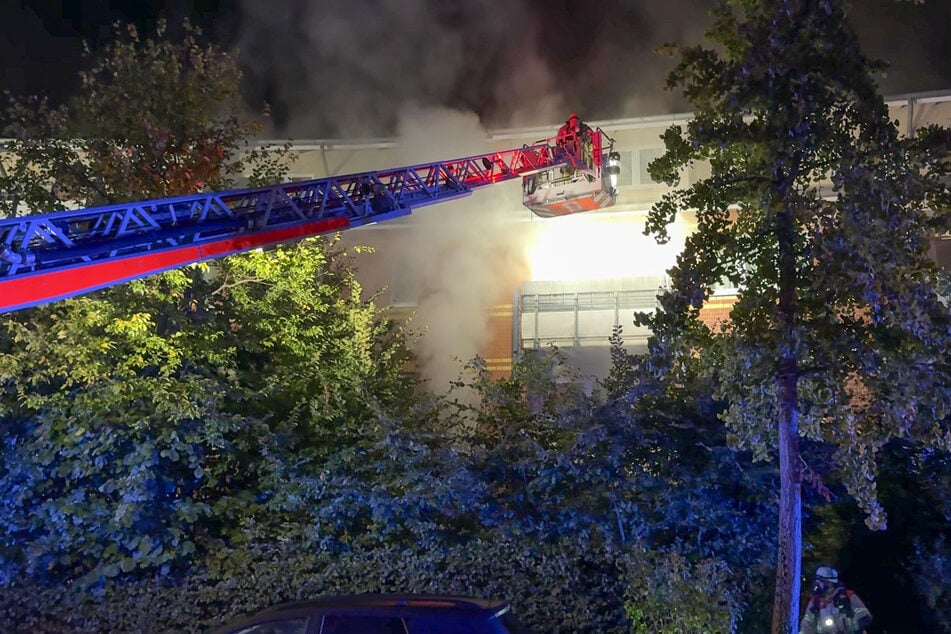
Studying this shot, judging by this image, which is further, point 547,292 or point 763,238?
point 547,292

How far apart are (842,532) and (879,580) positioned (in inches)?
25.2

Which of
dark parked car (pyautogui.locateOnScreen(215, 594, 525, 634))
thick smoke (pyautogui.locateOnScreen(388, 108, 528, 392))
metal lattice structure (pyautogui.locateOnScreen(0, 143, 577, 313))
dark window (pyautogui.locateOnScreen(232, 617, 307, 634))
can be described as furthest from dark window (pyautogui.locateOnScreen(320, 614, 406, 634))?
thick smoke (pyautogui.locateOnScreen(388, 108, 528, 392))

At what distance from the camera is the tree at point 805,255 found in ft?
19.1

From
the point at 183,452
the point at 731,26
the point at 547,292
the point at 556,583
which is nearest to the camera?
the point at 731,26

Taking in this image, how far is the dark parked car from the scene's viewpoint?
4.88 metres

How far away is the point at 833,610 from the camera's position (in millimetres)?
6730

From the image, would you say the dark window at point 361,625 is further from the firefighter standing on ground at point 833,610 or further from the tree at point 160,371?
the firefighter standing on ground at point 833,610

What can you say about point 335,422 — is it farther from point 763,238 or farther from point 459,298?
point 459,298

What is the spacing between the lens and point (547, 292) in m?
16.5

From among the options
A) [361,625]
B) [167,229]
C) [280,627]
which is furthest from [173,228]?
[361,625]

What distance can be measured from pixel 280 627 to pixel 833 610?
4.53 m

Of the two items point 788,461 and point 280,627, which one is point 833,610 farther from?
point 280,627

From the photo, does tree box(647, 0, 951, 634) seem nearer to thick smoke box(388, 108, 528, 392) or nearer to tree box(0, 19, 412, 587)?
tree box(0, 19, 412, 587)

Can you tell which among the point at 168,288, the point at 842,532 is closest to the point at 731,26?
the point at 842,532
